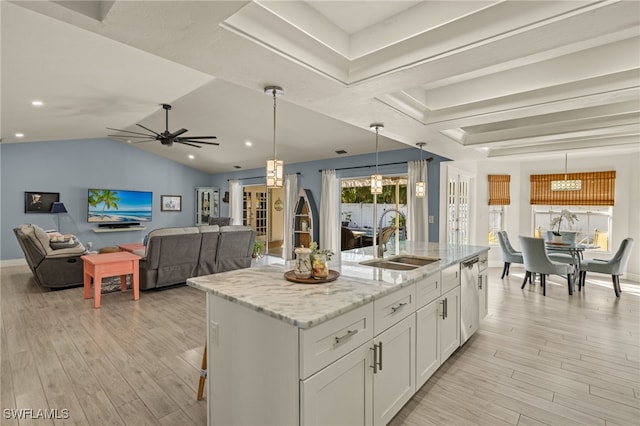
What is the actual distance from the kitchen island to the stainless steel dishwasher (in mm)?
845

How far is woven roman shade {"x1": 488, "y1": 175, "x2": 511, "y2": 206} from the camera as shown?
6.98m

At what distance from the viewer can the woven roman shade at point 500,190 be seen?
275 inches

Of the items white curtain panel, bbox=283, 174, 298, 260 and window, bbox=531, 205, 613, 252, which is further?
white curtain panel, bbox=283, 174, 298, 260

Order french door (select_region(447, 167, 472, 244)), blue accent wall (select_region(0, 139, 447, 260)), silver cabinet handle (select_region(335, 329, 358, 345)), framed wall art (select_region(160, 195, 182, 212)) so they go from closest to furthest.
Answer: silver cabinet handle (select_region(335, 329, 358, 345)) < french door (select_region(447, 167, 472, 244)) < blue accent wall (select_region(0, 139, 447, 260)) < framed wall art (select_region(160, 195, 182, 212))

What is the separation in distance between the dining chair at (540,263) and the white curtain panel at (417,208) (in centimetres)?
155

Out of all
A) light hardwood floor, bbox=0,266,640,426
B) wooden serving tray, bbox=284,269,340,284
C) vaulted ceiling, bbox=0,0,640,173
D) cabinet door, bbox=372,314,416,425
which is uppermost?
vaulted ceiling, bbox=0,0,640,173

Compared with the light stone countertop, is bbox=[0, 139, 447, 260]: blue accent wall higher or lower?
higher

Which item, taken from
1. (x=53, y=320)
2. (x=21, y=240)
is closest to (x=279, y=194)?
(x=21, y=240)

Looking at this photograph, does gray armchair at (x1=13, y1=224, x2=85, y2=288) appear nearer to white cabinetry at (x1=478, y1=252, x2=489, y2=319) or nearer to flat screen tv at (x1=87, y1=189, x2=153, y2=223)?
flat screen tv at (x1=87, y1=189, x2=153, y2=223)

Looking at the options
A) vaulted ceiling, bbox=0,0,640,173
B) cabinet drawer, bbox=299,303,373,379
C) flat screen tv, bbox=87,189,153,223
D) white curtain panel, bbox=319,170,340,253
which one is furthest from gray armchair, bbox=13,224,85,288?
cabinet drawer, bbox=299,303,373,379

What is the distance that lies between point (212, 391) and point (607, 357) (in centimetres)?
351

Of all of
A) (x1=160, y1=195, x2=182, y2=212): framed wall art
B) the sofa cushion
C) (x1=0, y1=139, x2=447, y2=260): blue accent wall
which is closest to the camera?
the sofa cushion

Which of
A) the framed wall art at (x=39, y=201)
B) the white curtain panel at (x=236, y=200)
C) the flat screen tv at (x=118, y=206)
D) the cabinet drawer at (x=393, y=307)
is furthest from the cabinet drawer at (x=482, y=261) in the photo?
→ the framed wall art at (x=39, y=201)

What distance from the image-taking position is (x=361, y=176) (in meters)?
6.74
